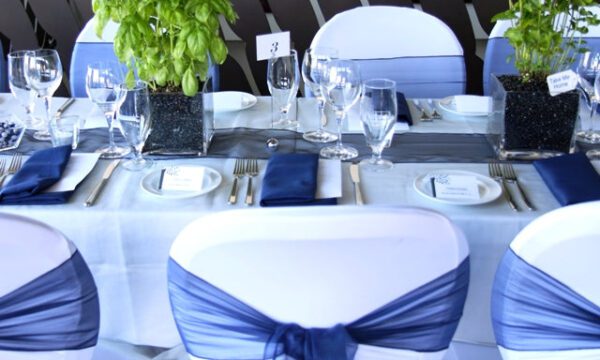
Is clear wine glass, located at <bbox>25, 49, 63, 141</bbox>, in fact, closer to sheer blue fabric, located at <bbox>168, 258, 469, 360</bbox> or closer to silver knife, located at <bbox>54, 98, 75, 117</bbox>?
silver knife, located at <bbox>54, 98, 75, 117</bbox>

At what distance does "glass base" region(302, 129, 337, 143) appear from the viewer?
1404mm

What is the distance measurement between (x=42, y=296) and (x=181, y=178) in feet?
1.23

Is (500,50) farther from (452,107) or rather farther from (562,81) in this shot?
(562,81)

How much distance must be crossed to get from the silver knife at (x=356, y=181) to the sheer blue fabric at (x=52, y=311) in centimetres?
45

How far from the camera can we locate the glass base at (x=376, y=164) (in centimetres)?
124

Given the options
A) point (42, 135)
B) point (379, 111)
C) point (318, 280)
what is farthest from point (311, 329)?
point (42, 135)

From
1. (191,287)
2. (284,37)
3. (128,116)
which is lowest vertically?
(191,287)

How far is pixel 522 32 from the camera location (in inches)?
48.8

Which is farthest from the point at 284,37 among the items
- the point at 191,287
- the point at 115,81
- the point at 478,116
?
the point at 191,287

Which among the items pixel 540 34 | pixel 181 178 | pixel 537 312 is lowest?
pixel 537 312

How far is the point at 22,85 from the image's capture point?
1.49 meters

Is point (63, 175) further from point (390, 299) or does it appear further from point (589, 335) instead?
point (589, 335)

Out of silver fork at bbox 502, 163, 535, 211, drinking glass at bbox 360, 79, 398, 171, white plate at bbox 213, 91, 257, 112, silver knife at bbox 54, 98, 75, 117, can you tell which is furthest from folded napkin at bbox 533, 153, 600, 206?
silver knife at bbox 54, 98, 75, 117

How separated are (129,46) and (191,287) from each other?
0.57m
